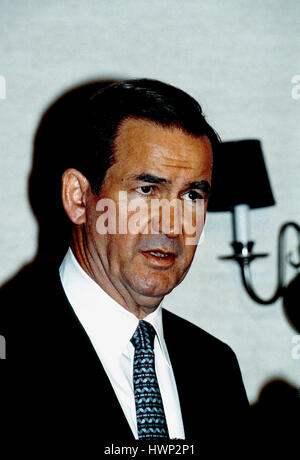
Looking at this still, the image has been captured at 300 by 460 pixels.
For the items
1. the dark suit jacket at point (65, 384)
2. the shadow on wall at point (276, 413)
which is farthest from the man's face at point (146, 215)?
the shadow on wall at point (276, 413)

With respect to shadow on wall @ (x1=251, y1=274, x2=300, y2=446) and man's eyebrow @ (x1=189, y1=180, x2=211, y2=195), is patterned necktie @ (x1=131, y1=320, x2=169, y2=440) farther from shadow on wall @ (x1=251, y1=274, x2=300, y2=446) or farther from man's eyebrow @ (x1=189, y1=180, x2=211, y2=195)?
shadow on wall @ (x1=251, y1=274, x2=300, y2=446)

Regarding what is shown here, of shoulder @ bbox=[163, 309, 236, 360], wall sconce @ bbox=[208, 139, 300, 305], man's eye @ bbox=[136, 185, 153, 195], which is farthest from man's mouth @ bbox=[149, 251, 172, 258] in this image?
wall sconce @ bbox=[208, 139, 300, 305]

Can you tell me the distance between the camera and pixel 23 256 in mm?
1391

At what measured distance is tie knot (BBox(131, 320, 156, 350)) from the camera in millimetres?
1031

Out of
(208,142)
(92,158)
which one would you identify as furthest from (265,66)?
(92,158)

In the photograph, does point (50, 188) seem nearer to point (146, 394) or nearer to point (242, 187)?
point (242, 187)

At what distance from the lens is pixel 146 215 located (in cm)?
101

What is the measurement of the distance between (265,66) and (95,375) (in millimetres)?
1006

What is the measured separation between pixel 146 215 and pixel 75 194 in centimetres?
16

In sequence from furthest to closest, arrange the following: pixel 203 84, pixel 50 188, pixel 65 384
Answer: pixel 203 84 < pixel 50 188 < pixel 65 384

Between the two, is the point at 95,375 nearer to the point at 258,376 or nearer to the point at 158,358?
the point at 158,358

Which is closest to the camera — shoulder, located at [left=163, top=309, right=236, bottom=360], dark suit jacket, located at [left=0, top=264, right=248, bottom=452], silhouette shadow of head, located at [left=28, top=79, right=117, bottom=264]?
dark suit jacket, located at [left=0, top=264, right=248, bottom=452]

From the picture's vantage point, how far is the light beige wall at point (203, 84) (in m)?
1.41

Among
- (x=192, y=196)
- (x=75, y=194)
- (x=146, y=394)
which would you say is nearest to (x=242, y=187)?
(x=192, y=196)
